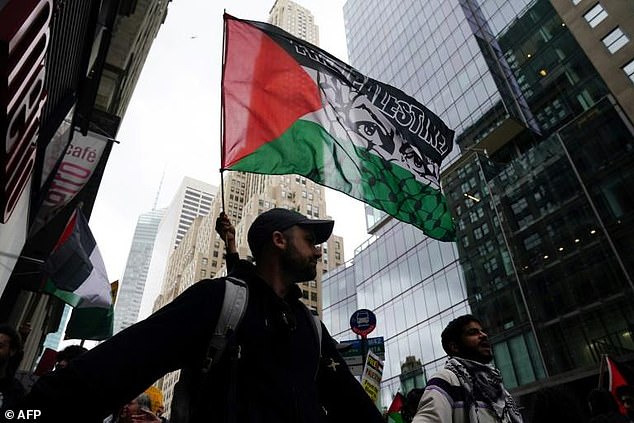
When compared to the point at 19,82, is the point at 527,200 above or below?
above

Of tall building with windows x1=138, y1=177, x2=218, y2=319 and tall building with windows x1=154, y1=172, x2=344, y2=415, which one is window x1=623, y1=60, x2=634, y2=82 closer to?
tall building with windows x1=154, y1=172, x2=344, y2=415

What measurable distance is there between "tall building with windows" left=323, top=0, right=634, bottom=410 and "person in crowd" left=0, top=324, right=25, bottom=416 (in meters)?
24.7

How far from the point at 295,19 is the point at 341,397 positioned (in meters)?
157

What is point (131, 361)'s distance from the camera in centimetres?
134

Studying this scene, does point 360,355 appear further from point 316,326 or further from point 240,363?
point 240,363

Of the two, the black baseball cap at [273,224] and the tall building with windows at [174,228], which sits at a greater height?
the tall building with windows at [174,228]

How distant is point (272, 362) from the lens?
5.41 ft

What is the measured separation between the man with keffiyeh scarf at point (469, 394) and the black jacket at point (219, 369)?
131 cm

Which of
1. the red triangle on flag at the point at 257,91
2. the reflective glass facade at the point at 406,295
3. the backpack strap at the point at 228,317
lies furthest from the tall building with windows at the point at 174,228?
the backpack strap at the point at 228,317

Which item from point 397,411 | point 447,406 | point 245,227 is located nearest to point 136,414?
point 447,406

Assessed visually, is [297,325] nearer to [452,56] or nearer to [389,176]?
[389,176]

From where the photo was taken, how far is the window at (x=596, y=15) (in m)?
28.3

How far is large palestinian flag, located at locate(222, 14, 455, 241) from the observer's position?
5.30m

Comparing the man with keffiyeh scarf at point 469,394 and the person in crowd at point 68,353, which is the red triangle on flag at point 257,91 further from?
the person in crowd at point 68,353
